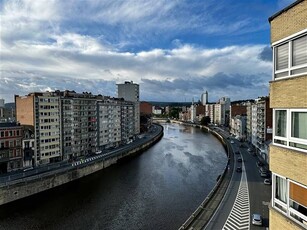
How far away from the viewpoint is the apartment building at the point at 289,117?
4.89 m

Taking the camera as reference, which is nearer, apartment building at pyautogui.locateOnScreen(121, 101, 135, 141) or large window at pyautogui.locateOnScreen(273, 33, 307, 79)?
large window at pyautogui.locateOnScreen(273, 33, 307, 79)

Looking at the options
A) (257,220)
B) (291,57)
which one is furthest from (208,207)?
(291,57)

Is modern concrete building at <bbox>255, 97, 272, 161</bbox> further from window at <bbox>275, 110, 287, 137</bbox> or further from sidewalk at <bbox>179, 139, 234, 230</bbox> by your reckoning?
window at <bbox>275, 110, 287, 137</bbox>

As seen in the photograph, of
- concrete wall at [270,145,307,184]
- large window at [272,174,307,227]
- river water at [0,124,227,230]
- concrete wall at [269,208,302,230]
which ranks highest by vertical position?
concrete wall at [270,145,307,184]

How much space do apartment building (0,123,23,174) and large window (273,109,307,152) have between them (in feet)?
149

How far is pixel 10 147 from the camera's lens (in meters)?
43.1

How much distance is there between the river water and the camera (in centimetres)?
2942

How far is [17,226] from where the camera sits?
2881 cm

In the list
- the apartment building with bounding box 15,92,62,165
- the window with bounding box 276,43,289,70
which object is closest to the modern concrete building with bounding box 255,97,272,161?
the apartment building with bounding box 15,92,62,165

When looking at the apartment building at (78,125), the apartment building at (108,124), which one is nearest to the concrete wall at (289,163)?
the apartment building at (78,125)

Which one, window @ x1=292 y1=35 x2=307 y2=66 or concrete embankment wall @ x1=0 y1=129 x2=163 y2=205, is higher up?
window @ x1=292 y1=35 x2=307 y2=66

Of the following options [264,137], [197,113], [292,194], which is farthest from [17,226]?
[197,113]

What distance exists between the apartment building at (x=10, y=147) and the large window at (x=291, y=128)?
45.5 m

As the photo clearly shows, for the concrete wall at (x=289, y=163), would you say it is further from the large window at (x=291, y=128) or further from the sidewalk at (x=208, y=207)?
the sidewalk at (x=208, y=207)
